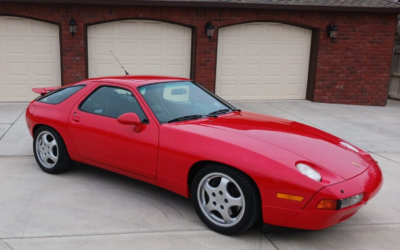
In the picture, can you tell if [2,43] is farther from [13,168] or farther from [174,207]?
[174,207]

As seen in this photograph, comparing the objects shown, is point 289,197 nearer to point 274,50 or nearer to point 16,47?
point 274,50

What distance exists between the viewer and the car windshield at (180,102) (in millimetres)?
4413

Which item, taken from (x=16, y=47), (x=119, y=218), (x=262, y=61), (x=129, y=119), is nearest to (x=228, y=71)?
(x=262, y=61)

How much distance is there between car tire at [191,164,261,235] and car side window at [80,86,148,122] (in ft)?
3.42

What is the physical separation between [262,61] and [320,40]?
5.94 ft

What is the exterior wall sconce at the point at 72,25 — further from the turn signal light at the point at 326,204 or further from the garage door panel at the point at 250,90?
the turn signal light at the point at 326,204

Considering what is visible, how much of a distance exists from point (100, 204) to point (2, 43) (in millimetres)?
8297

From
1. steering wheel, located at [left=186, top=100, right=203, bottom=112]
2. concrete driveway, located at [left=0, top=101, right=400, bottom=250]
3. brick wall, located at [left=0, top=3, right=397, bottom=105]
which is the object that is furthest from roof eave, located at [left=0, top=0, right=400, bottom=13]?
steering wheel, located at [left=186, top=100, right=203, bottom=112]

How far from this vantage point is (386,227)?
410 centimetres

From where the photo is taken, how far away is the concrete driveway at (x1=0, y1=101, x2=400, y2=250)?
362cm

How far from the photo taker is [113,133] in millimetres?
4473

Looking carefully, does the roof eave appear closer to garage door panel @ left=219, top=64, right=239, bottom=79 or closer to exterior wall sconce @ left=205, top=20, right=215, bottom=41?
exterior wall sconce @ left=205, top=20, right=215, bottom=41

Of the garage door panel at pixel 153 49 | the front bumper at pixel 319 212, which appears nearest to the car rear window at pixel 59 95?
the front bumper at pixel 319 212

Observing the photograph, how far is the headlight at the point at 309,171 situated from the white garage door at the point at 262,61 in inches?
346
